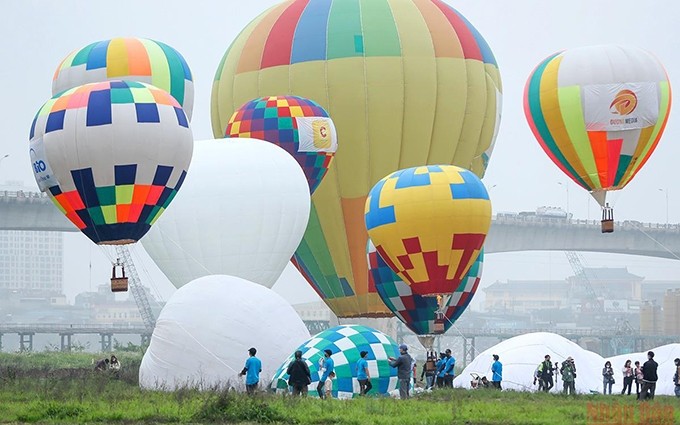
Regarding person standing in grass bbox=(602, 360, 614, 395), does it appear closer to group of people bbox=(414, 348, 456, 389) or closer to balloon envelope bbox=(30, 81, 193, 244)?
group of people bbox=(414, 348, 456, 389)

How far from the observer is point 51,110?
2647cm

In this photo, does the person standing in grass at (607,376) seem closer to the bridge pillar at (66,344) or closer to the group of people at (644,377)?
the group of people at (644,377)

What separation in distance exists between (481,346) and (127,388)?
159648 millimetres

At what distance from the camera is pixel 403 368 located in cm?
2222

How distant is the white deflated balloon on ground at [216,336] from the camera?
76.4 ft

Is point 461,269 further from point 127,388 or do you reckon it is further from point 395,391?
point 127,388

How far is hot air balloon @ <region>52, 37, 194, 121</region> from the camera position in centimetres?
3278

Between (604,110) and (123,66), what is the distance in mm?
11153

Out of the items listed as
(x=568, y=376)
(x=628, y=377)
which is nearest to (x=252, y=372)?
(x=568, y=376)

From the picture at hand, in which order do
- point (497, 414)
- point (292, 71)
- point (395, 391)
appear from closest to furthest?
1. point (497, 414)
2. point (395, 391)
3. point (292, 71)

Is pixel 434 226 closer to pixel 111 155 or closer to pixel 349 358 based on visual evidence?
pixel 349 358

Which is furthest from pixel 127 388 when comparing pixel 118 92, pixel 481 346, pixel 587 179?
pixel 481 346

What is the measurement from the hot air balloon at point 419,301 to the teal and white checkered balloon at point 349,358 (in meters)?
5.25

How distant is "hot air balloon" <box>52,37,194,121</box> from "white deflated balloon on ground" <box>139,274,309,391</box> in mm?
9875
